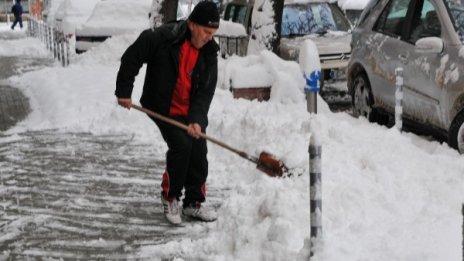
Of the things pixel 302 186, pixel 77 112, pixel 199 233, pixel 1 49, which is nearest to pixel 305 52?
pixel 302 186

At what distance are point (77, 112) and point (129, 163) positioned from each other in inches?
110

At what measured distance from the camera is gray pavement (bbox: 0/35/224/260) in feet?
16.9

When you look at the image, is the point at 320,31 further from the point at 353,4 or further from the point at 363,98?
the point at 353,4

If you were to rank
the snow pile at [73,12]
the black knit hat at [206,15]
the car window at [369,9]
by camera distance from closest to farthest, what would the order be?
the black knit hat at [206,15]
the car window at [369,9]
the snow pile at [73,12]

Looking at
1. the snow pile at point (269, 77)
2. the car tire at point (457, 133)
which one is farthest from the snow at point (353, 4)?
the car tire at point (457, 133)

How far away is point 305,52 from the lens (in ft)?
19.8

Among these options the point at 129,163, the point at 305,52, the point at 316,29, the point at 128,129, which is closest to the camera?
the point at 305,52

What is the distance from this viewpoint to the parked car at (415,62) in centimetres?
710

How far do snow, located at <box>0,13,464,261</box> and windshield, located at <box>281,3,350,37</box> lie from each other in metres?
4.08

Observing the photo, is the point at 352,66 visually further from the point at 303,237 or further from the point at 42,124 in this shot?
the point at 303,237

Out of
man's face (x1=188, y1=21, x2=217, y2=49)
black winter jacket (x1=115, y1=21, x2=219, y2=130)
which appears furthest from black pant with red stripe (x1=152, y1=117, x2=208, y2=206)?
man's face (x1=188, y1=21, x2=217, y2=49)

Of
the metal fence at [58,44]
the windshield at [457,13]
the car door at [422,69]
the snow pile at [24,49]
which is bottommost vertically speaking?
the snow pile at [24,49]

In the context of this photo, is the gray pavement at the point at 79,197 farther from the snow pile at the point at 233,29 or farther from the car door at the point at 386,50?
the snow pile at the point at 233,29

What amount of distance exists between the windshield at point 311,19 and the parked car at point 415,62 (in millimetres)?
3960
